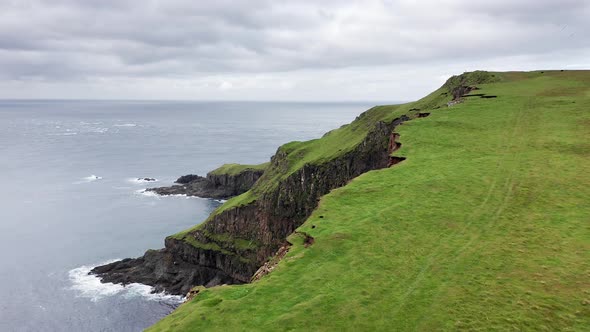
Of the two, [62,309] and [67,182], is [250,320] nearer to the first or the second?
[62,309]

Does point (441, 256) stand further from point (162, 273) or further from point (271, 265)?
point (162, 273)

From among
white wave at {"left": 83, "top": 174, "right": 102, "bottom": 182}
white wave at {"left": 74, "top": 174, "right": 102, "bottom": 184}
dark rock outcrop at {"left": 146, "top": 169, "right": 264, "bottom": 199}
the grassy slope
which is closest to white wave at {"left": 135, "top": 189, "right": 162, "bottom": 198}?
dark rock outcrop at {"left": 146, "top": 169, "right": 264, "bottom": 199}

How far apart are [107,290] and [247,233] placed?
31.3 metres

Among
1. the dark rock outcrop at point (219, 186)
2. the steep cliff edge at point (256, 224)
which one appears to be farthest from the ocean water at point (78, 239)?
the dark rock outcrop at point (219, 186)

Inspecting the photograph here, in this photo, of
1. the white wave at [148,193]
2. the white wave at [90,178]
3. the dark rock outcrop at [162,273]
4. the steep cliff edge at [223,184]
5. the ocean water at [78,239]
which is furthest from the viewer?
the white wave at [90,178]

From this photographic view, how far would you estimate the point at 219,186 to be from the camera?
15925 centimetres

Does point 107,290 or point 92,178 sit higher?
point 92,178

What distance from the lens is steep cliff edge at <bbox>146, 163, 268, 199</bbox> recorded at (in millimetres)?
152875

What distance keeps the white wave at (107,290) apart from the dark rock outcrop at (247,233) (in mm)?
1826

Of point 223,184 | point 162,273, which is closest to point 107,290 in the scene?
point 162,273

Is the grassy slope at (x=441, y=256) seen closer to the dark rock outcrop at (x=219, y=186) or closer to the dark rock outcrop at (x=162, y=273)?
the dark rock outcrop at (x=162, y=273)

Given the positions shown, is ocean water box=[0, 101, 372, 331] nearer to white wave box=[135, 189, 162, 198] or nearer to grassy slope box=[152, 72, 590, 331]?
white wave box=[135, 189, 162, 198]

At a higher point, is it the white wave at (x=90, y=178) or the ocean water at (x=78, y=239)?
the white wave at (x=90, y=178)

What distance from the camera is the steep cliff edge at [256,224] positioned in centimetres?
8456
